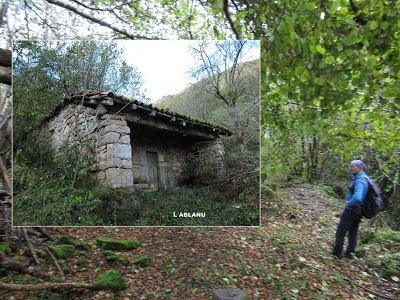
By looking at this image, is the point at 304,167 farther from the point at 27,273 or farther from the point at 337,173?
the point at 27,273

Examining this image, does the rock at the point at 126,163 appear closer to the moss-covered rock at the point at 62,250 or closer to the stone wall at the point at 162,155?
the stone wall at the point at 162,155

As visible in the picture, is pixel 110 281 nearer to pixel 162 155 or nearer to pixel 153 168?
pixel 153 168

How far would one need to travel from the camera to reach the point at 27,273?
4371mm

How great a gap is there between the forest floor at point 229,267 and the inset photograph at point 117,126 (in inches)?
57.3

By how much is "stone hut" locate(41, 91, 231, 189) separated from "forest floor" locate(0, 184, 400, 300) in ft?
4.54

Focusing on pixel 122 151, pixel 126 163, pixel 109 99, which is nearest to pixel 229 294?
pixel 126 163

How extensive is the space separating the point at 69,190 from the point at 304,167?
9.17m

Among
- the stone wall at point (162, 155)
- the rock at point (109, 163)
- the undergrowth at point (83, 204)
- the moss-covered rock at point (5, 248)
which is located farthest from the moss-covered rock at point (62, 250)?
the rock at point (109, 163)

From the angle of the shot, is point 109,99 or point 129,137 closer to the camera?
point 109,99

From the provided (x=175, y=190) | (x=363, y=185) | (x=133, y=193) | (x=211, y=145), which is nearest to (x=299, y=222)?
(x=363, y=185)

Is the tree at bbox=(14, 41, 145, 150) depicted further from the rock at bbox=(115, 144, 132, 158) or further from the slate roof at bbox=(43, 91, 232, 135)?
the rock at bbox=(115, 144, 132, 158)

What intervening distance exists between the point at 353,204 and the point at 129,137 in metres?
3.35

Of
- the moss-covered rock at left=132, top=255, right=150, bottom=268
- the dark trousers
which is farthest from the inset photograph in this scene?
the dark trousers

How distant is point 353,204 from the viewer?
5.43 meters
